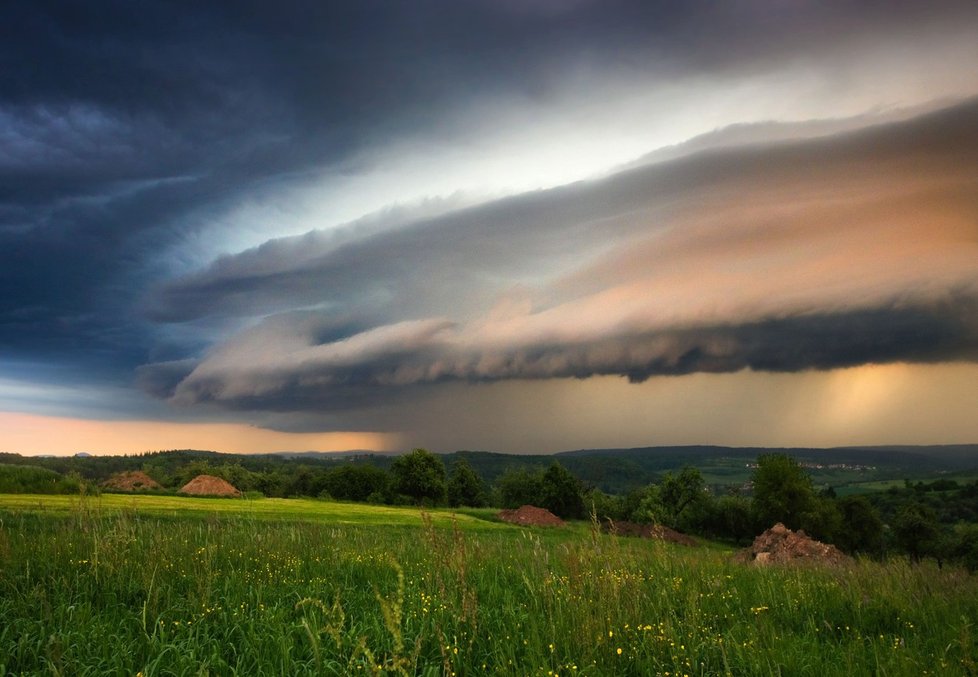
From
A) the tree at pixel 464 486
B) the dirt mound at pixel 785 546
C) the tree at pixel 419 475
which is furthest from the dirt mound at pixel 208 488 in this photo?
the tree at pixel 464 486

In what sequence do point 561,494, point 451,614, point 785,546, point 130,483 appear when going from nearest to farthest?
point 451,614
point 785,546
point 130,483
point 561,494

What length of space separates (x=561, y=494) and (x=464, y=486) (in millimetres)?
23834

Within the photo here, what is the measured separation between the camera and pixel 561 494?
81.2m

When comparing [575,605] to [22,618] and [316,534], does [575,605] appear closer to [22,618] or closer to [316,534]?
[22,618]

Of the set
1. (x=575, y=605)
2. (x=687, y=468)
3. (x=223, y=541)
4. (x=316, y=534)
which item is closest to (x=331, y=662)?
(x=575, y=605)

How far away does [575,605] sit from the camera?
607cm

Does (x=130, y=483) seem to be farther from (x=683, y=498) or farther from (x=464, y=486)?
(x=683, y=498)

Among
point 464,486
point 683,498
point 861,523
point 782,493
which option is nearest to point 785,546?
point 782,493

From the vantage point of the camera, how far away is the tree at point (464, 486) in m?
99.1

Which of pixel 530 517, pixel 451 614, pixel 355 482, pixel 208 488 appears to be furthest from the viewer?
pixel 355 482

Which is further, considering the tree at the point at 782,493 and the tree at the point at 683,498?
the tree at the point at 683,498

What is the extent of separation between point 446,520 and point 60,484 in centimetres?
2242

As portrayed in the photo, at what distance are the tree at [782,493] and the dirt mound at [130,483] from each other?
59354 mm

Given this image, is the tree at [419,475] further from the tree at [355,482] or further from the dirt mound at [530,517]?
the dirt mound at [530,517]
